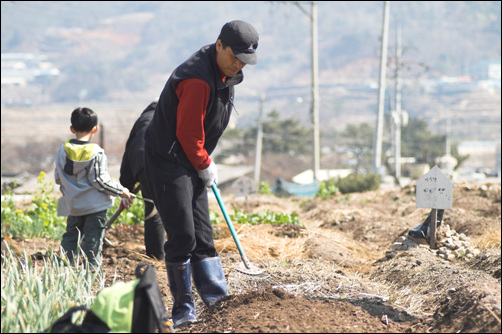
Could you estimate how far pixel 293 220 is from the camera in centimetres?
734

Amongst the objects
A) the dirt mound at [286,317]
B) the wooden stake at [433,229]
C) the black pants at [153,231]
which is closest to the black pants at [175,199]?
the dirt mound at [286,317]

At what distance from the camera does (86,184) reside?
5.35m

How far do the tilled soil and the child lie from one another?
0.38 m

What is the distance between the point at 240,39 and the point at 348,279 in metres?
2.13

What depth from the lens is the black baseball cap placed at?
3.70 metres

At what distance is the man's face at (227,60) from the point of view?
3768mm

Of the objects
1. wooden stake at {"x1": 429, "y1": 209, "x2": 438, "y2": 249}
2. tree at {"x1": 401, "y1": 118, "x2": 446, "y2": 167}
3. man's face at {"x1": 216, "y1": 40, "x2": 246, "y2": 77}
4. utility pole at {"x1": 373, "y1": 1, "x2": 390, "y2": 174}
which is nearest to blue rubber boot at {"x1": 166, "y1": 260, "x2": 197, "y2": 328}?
man's face at {"x1": 216, "y1": 40, "x2": 246, "y2": 77}

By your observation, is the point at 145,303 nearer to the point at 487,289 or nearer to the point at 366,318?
the point at 366,318

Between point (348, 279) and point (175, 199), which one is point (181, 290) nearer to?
point (175, 199)

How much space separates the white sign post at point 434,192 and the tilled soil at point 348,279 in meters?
0.40

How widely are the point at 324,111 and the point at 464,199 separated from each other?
583 feet

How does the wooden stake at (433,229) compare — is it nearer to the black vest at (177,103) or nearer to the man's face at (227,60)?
the black vest at (177,103)

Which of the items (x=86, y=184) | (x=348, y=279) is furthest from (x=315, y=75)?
(x=348, y=279)

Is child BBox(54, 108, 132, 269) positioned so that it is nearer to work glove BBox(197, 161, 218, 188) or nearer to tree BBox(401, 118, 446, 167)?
work glove BBox(197, 161, 218, 188)
